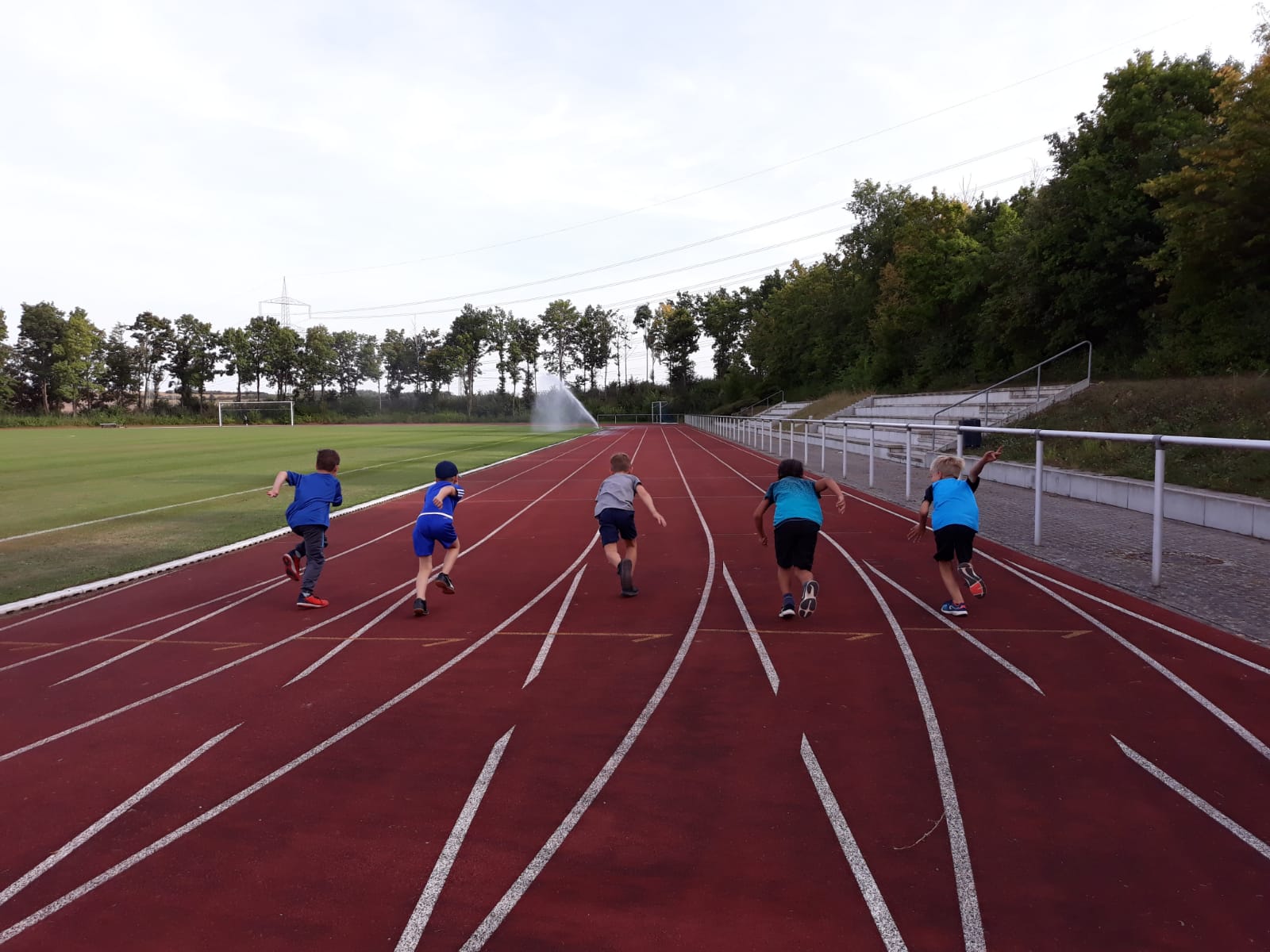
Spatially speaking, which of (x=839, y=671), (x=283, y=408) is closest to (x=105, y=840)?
(x=839, y=671)

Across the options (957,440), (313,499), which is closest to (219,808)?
(313,499)

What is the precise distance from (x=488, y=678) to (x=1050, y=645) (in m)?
4.32

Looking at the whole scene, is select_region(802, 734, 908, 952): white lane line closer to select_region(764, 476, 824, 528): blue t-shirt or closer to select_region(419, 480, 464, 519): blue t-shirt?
select_region(764, 476, 824, 528): blue t-shirt

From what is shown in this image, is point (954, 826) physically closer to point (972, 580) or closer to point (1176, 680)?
point (1176, 680)

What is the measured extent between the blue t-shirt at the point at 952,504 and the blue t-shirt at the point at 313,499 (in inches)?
219

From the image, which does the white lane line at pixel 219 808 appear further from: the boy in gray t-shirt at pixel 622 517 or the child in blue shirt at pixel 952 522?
the child in blue shirt at pixel 952 522

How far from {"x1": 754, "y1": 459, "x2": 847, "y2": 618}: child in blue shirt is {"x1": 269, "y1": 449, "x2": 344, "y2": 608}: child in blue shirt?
418 centimetres

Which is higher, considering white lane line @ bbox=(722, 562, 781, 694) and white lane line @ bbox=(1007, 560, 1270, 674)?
white lane line @ bbox=(1007, 560, 1270, 674)

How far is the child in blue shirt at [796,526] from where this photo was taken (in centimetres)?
694

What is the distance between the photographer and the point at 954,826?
3609 mm

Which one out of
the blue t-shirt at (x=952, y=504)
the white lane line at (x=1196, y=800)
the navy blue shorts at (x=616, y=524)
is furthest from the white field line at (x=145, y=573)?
the white lane line at (x=1196, y=800)

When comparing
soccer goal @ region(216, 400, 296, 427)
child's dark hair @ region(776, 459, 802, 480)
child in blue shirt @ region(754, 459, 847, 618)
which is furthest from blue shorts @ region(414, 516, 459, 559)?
soccer goal @ region(216, 400, 296, 427)

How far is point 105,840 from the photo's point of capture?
3.58m

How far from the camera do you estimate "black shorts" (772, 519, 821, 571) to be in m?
6.93
